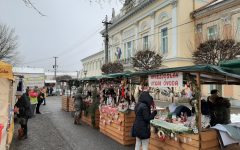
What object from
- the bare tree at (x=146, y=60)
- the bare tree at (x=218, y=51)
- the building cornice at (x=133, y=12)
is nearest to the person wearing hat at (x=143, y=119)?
the bare tree at (x=218, y=51)

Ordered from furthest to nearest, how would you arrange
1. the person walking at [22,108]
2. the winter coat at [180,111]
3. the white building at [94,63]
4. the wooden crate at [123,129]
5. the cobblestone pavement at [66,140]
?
the white building at [94,63] → the person walking at [22,108] → the wooden crate at [123,129] → the cobblestone pavement at [66,140] → the winter coat at [180,111]

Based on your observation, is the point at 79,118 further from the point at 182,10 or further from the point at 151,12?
the point at 151,12

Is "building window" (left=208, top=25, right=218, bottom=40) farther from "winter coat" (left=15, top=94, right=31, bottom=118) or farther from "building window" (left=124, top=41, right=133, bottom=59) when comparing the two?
"winter coat" (left=15, top=94, right=31, bottom=118)

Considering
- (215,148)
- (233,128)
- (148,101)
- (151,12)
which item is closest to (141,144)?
(148,101)

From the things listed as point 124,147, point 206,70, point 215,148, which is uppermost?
point 206,70

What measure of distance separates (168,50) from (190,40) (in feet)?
8.65

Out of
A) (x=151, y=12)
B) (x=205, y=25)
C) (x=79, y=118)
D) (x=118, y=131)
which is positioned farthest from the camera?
(x=151, y=12)

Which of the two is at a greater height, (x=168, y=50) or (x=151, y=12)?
(x=151, y=12)

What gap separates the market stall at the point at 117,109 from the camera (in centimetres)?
836

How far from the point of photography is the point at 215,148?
19.3ft

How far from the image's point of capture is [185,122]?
6402 millimetres

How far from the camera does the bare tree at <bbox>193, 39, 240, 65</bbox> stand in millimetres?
16438

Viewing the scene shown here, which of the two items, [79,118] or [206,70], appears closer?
[206,70]

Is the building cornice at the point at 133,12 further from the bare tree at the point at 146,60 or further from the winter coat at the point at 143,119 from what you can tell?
the winter coat at the point at 143,119
